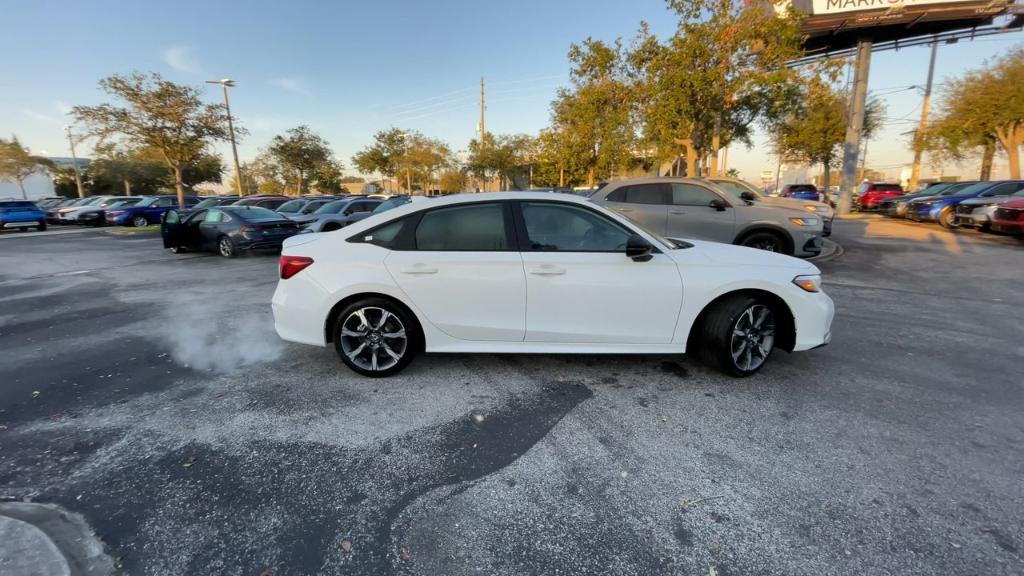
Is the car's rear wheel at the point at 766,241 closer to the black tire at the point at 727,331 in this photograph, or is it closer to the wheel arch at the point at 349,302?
the black tire at the point at 727,331

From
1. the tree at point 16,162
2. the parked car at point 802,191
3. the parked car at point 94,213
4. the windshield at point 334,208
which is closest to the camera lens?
the windshield at point 334,208

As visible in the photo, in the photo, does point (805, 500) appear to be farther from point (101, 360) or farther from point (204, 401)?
point (101, 360)

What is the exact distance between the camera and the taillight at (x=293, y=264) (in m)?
3.75

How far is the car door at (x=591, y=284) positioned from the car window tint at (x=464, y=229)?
22cm

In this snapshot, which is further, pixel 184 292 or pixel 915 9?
pixel 915 9

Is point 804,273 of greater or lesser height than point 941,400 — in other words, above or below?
above

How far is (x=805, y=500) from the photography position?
7.68 feet

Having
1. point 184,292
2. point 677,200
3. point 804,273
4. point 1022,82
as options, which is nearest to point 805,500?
point 804,273

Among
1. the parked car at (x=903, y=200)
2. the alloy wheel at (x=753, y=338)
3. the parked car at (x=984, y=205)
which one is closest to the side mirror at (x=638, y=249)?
the alloy wheel at (x=753, y=338)

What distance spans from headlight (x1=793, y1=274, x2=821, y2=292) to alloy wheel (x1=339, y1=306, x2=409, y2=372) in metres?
3.32

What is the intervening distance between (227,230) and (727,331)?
1216cm

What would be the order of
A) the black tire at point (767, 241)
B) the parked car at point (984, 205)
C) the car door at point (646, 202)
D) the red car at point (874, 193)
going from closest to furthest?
the black tire at point (767, 241) → the car door at point (646, 202) → the parked car at point (984, 205) → the red car at point (874, 193)

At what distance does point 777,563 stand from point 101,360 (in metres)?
5.88

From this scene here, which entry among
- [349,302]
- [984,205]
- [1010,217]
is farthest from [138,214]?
[984,205]
